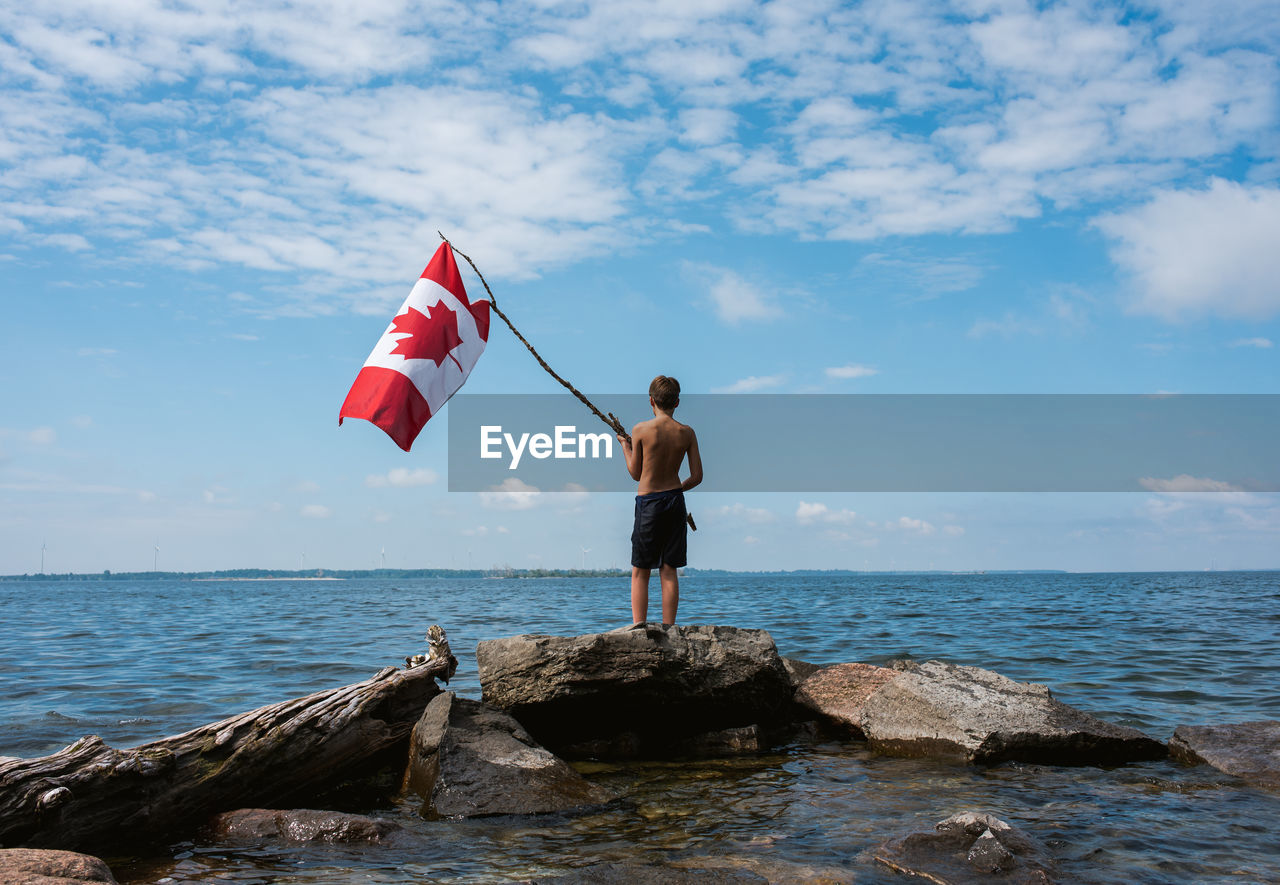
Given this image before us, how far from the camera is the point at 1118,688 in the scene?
A: 11.0 metres

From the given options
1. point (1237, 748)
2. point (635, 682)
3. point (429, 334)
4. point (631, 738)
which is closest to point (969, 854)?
point (635, 682)

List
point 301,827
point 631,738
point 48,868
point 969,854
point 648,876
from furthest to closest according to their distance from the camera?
point 631,738, point 301,827, point 969,854, point 648,876, point 48,868

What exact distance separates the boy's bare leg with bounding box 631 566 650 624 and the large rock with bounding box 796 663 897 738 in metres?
2.13

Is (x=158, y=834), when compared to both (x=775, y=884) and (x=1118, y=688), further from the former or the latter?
(x=1118, y=688)

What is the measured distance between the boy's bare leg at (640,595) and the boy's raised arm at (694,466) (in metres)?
0.96

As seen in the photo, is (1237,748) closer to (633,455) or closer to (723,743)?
(723,743)

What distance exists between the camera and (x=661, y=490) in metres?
8.41

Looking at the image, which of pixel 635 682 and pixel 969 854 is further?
pixel 635 682

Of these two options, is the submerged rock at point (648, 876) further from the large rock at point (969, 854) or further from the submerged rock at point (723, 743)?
the submerged rock at point (723, 743)

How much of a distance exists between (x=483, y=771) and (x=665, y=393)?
12.8 ft

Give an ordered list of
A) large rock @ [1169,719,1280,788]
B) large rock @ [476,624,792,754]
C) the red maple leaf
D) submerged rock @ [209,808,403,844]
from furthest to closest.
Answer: the red maple leaf → large rock @ [476,624,792,754] → large rock @ [1169,719,1280,788] → submerged rock @ [209,808,403,844]

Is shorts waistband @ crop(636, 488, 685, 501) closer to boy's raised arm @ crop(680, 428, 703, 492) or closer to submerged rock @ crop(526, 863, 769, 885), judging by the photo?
boy's raised arm @ crop(680, 428, 703, 492)

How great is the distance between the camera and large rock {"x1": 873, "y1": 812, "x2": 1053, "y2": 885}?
452 centimetres

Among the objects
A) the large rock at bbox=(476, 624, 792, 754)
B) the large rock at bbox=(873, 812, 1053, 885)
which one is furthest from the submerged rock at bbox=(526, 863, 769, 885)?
the large rock at bbox=(476, 624, 792, 754)
